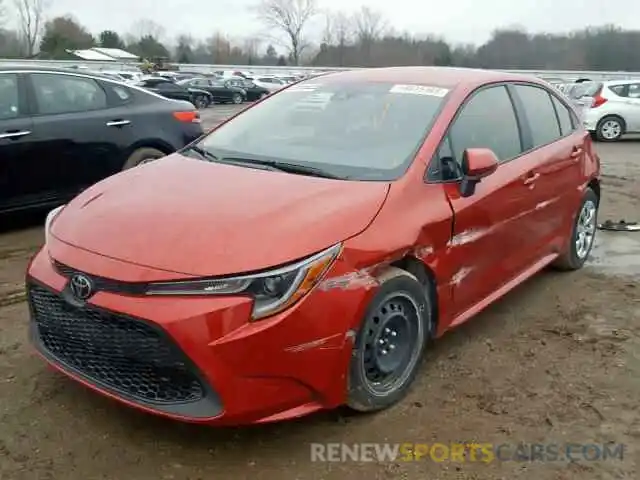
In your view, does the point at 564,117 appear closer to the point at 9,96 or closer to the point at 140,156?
the point at 140,156

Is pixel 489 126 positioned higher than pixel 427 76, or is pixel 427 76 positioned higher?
pixel 427 76

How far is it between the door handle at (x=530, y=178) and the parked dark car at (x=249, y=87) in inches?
1282

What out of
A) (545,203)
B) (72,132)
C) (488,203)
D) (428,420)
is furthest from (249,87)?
(428,420)

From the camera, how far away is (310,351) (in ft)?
8.98

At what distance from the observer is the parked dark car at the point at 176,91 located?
27.0 meters

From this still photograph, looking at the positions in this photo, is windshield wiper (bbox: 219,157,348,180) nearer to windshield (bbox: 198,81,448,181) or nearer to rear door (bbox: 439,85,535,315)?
windshield (bbox: 198,81,448,181)

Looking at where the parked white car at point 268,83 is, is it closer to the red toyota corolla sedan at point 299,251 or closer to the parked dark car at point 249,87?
the parked dark car at point 249,87

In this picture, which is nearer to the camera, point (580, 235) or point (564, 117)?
point (564, 117)

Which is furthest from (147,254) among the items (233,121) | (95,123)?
(95,123)

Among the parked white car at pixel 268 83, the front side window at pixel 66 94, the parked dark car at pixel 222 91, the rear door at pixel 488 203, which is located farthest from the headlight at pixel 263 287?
the parked white car at pixel 268 83

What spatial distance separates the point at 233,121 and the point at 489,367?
213cm

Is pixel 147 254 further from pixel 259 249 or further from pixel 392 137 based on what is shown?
pixel 392 137

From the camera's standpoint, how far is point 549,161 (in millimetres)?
4566

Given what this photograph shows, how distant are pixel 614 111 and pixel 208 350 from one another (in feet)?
49.8
